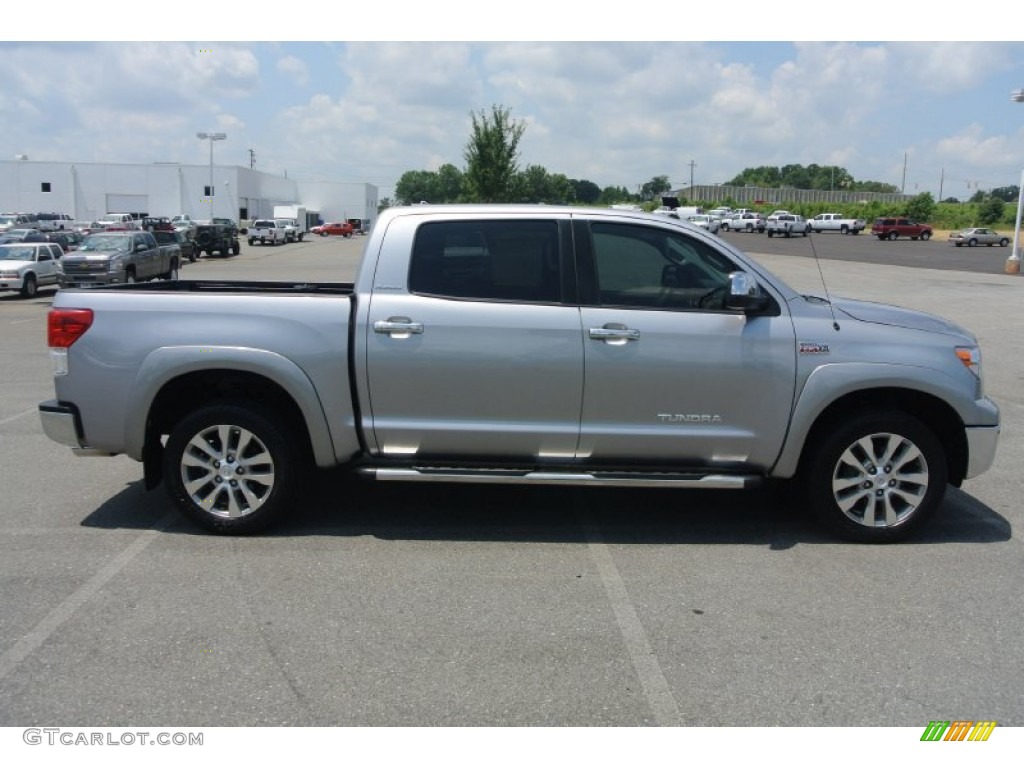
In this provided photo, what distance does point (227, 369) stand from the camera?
5215 mm

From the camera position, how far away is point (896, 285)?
28.6 metres

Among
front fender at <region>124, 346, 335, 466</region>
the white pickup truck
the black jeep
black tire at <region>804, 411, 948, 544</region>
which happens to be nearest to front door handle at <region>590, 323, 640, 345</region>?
black tire at <region>804, 411, 948, 544</region>

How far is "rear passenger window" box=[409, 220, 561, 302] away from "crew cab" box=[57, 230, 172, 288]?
2056 cm

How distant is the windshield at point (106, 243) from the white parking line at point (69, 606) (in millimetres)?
22659

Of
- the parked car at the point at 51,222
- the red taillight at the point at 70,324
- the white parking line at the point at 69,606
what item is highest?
the parked car at the point at 51,222

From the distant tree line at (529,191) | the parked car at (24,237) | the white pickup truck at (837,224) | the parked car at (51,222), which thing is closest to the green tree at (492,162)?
the distant tree line at (529,191)

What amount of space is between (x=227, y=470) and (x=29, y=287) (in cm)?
2228

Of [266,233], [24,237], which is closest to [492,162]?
[24,237]

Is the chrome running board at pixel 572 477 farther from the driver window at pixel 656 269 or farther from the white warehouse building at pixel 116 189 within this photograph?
the white warehouse building at pixel 116 189

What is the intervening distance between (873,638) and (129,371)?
4278mm

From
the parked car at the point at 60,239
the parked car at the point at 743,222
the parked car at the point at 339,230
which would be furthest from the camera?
the parked car at the point at 339,230

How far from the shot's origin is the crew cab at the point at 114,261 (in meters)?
24.1
